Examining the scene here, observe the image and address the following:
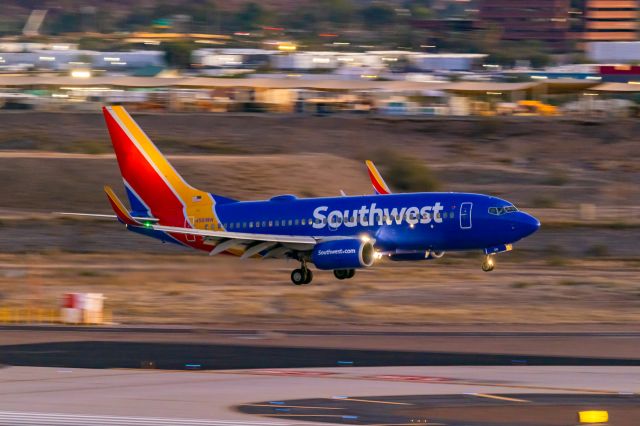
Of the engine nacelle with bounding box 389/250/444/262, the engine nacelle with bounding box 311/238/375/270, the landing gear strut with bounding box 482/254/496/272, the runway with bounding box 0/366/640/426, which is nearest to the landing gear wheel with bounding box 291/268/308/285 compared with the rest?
the engine nacelle with bounding box 311/238/375/270

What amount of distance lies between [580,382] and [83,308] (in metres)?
16.1

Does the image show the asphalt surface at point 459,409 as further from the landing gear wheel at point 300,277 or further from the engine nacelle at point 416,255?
the landing gear wheel at point 300,277

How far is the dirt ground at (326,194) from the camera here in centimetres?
3906

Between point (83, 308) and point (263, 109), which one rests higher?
point (263, 109)

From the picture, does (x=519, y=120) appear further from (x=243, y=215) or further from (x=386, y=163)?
(x=243, y=215)

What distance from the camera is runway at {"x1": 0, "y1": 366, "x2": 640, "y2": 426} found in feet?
69.2

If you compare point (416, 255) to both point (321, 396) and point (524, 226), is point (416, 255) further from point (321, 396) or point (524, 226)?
point (321, 396)

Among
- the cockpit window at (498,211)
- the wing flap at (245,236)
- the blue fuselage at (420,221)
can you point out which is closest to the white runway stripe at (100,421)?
the wing flap at (245,236)

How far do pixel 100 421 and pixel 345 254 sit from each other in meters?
21.8

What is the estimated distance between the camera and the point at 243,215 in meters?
45.8

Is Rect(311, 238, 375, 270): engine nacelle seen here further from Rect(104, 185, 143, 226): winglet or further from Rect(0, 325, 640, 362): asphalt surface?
Rect(0, 325, 640, 362): asphalt surface

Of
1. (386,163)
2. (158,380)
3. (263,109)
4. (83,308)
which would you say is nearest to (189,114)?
(263,109)

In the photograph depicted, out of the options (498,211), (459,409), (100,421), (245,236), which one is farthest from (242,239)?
(100,421)

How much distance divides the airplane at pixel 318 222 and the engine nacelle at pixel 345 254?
0.11 feet
